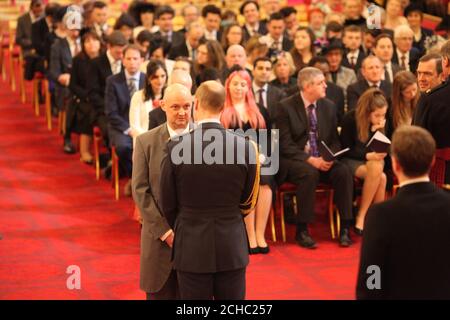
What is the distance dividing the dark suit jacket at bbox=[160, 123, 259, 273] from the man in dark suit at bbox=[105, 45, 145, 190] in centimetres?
386

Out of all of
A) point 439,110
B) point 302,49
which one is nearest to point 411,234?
point 439,110

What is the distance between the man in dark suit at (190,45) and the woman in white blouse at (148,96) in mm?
2197

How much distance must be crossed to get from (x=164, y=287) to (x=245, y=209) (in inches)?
26.3

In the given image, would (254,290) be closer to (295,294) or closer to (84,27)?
(295,294)

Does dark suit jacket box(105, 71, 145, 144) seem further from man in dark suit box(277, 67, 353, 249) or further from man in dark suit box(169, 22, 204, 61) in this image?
man in dark suit box(277, 67, 353, 249)


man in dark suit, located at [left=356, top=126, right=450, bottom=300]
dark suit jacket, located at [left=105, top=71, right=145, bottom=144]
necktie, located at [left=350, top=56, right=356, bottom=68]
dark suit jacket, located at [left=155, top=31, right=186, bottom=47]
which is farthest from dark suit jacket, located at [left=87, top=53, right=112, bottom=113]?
man in dark suit, located at [left=356, top=126, right=450, bottom=300]

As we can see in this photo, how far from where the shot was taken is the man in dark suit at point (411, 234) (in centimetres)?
330

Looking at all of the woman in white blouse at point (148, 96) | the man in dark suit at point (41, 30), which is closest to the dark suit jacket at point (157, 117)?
the woman in white blouse at point (148, 96)

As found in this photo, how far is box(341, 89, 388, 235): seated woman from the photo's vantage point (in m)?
7.23

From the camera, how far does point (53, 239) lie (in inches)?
279

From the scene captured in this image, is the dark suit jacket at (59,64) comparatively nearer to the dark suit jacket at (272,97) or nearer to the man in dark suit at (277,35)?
the man in dark suit at (277,35)

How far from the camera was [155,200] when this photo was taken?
4629 millimetres

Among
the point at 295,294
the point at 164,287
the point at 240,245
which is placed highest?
the point at 240,245

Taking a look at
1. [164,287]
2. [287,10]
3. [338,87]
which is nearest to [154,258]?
[164,287]
